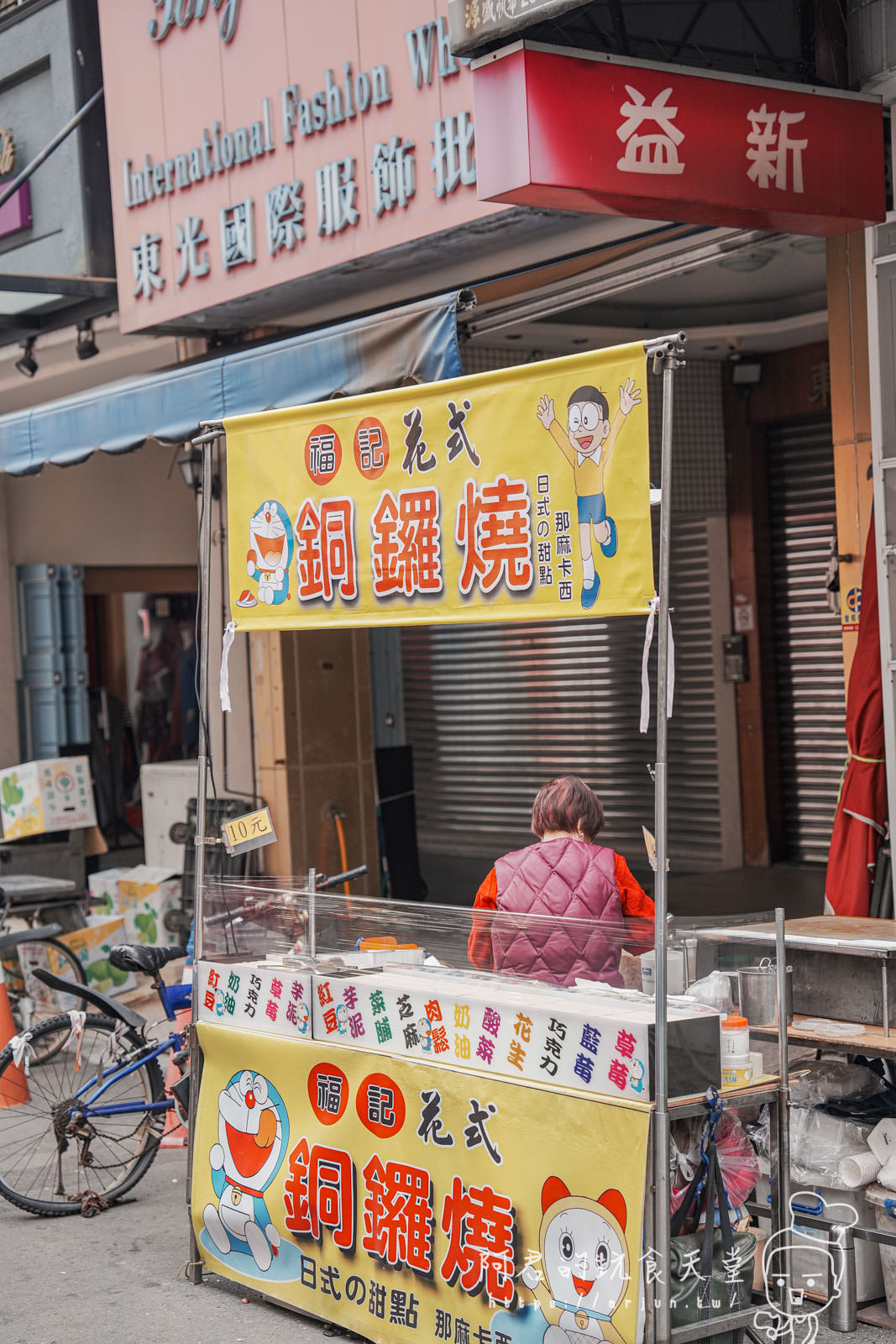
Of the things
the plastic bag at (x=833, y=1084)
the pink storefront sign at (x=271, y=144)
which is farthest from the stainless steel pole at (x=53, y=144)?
the plastic bag at (x=833, y=1084)

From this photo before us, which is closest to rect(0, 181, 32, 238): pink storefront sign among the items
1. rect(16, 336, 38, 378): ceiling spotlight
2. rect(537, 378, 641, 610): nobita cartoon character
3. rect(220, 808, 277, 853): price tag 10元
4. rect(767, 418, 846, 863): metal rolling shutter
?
rect(16, 336, 38, 378): ceiling spotlight

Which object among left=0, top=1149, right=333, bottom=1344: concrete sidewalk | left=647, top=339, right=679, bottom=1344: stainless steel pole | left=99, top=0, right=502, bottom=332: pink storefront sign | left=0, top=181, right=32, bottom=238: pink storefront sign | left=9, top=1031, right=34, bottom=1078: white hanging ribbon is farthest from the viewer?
left=0, top=181, right=32, bottom=238: pink storefront sign

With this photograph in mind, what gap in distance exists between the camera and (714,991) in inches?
162

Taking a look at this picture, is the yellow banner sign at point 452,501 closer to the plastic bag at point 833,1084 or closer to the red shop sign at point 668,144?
the red shop sign at point 668,144

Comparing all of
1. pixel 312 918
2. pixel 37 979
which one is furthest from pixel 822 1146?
pixel 37 979

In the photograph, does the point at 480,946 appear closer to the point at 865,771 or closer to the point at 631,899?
the point at 631,899

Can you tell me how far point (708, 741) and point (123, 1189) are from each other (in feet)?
21.2

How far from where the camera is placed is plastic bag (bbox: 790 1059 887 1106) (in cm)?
481

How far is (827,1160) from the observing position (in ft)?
15.1

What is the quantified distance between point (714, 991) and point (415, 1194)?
1.02 m

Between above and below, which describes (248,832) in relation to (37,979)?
above

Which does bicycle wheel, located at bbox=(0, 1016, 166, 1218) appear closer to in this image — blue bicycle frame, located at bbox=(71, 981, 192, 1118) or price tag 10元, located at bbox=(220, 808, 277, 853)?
blue bicycle frame, located at bbox=(71, 981, 192, 1118)

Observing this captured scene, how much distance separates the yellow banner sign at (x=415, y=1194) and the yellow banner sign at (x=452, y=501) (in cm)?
131

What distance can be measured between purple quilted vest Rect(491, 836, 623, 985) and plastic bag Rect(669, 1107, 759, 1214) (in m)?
0.49
